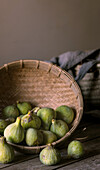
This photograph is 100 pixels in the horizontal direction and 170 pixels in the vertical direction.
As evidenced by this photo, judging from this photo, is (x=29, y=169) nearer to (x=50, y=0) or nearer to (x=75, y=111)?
(x=75, y=111)

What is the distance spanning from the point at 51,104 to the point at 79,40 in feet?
5.38

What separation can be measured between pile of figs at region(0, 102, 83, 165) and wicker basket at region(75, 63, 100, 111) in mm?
367

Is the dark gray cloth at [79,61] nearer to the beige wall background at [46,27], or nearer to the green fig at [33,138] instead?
the green fig at [33,138]

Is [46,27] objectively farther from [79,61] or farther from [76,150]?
[76,150]

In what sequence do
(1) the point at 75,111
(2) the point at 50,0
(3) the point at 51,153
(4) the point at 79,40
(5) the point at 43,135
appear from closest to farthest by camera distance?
(3) the point at 51,153, (5) the point at 43,135, (1) the point at 75,111, (2) the point at 50,0, (4) the point at 79,40

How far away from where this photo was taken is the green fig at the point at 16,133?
0.83m

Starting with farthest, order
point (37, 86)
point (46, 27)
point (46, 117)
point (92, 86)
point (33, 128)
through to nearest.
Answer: point (46, 27)
point (92, 86)
point (37, 86)
point (46, 117)
point (33, 128)

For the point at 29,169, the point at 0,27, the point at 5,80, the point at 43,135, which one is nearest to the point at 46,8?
the point at 0,27

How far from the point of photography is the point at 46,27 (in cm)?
230

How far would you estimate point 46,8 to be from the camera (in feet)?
7.46

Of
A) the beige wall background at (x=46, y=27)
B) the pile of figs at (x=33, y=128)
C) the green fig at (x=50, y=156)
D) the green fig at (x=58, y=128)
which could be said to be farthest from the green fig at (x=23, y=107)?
the beige wall background at (x=46, y=27)

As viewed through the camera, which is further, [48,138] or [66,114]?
[66,114]

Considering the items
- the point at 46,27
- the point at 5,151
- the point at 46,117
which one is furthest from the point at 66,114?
the point at 46,27

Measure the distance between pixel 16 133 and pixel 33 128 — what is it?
3.3 inches
